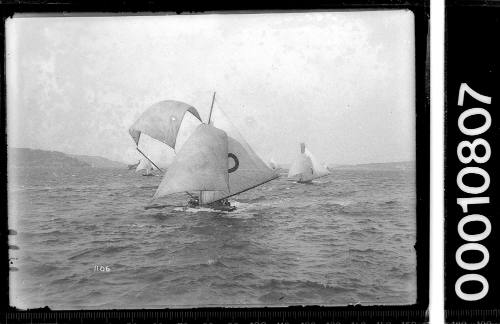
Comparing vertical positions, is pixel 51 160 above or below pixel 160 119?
below

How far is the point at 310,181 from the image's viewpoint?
229 cm

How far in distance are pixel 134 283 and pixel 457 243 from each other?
2118 mm

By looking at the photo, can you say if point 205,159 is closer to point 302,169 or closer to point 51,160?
point 302,169

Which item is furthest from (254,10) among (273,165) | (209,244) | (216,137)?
(209,244)

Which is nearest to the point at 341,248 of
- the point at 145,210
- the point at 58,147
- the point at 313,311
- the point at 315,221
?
the point at 315,221

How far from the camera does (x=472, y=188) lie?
2.40m

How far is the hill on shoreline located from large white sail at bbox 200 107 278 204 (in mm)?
679

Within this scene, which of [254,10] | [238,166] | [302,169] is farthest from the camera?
[238,166]

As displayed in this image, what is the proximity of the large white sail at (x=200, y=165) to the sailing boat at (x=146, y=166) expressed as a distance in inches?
4.2

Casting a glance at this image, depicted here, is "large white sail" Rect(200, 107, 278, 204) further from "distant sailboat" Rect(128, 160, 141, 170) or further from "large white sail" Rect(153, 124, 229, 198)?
"distant sailboat" Rect(128, 160, 141, 170)

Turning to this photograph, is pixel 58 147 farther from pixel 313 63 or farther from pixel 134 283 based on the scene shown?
pixel 313 63

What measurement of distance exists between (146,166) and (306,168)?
41.4 inches

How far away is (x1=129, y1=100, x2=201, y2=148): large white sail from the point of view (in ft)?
7.98

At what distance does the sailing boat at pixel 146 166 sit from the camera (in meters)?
2.46
